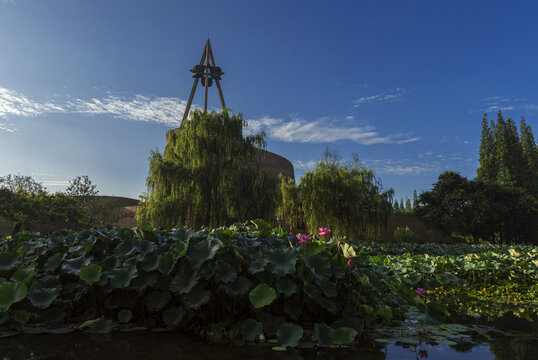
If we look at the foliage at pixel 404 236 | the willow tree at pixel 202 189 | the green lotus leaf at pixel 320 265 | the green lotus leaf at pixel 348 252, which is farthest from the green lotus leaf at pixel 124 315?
the foliage at pixel 404 236

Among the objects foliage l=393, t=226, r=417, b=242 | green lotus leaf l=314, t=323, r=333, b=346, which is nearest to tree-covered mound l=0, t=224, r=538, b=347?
green lotus leaf l=314, t=323, r=333, b=346

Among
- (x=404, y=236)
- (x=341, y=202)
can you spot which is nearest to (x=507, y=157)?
(x=404, y=236)

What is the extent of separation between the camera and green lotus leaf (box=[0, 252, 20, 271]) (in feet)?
9.32

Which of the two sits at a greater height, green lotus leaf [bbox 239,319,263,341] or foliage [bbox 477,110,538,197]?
foliage [bbox 477,110,538,197]

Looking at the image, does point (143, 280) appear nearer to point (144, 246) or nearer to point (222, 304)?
point (144, 246)

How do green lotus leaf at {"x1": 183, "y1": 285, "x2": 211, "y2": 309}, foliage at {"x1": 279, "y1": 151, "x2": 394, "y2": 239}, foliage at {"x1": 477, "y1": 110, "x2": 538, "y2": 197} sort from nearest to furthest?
green lotus leaf at {"x1": 183, "y1": 285, "x2": 211, "y2": 309} → foliage at {"x1": 279, "y1": 151, "x2": 394, "y2": 239} → foliage at {"x1": 477, "y1": 110, "x2": 538, "y2": 197}

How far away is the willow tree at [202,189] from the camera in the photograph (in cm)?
1393

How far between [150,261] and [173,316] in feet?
1.51

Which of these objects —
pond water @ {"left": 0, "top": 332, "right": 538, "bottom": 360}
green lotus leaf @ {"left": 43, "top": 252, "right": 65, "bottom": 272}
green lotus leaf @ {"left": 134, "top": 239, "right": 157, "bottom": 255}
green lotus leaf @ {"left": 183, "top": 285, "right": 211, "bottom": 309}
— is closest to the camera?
pond water @ {"left": 0, "top": 332, "right": 538, "bottom": 360}

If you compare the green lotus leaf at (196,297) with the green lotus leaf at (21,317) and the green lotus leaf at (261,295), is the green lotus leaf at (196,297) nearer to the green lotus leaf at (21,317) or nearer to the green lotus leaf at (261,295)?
the green lotus leaf at (261,295)

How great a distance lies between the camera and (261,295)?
7.04ft

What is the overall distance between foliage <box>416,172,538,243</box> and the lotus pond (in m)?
27.5

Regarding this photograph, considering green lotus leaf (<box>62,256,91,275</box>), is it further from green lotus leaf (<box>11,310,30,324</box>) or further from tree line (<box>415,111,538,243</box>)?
tree line (<box>415,111,538,243</box>)

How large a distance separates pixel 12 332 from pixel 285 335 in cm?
200
